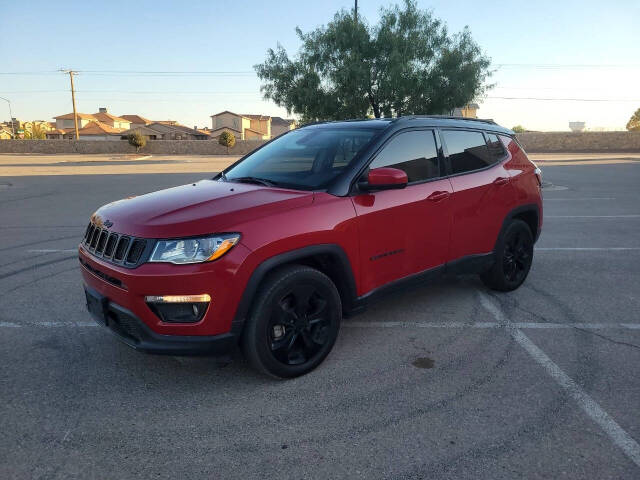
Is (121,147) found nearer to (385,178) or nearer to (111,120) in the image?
(385,178)

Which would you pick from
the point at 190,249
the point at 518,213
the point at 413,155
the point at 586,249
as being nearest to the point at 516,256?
the point at 518,213

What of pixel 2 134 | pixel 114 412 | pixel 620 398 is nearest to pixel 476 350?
Result: pixel 620 398

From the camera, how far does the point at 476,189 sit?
172 inches

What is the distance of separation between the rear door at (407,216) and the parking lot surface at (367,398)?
0.64 meters

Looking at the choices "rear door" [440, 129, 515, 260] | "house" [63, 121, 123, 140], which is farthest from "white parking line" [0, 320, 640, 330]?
"house" [63, 121, 123, 140]

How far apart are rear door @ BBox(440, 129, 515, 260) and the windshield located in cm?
92

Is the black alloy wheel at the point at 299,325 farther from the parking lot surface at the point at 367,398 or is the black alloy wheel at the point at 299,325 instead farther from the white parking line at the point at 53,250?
the white parking line at the point at 53,250

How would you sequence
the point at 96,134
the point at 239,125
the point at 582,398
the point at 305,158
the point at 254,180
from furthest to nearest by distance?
the point at 239,125 < the point at 96,134 < the point at 305,158 < the point at 254,180 < the point at 582,398

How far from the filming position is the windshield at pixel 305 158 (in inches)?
144

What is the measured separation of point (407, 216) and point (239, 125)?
9766cm

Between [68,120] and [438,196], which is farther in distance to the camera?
[68,120]

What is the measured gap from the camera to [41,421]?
9.20 ft

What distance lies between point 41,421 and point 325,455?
1.67 metres

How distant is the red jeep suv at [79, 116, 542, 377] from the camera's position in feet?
9.36
